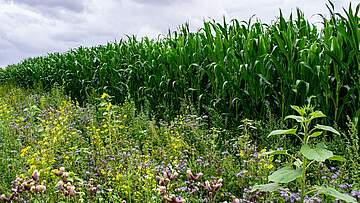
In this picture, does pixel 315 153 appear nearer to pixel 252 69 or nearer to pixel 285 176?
pixel 285 176

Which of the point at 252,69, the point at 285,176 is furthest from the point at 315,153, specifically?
the point at 252,69

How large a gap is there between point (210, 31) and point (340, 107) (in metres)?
3.03

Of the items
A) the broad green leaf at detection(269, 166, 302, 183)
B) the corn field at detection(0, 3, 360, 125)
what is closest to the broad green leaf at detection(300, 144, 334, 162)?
the broad green leaf at detection(269, 166, 302, 183)

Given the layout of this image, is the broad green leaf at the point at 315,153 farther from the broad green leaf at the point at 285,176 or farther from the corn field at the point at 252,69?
the corn field at the point at 252,69

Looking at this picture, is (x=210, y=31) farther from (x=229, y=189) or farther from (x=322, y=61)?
(x=229, y=189)

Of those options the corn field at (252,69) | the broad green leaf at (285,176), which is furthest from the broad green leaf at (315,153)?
the corn field at (252,69)

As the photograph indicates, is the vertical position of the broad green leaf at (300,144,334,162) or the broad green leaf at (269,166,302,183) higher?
the broad green leaf at (300,144,334,162)

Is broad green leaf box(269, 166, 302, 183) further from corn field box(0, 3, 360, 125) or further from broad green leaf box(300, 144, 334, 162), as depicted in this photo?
corn field box(0, 3, 360, 125)

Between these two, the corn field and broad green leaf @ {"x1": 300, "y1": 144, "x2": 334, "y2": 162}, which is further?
the corn field

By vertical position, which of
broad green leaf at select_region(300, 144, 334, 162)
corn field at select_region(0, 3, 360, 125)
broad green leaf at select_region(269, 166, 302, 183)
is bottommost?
broad green leaf at select_region(269, 166, 302, 183)

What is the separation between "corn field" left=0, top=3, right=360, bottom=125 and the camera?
581cm

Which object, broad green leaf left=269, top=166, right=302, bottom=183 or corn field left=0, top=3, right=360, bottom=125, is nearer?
broad green leaf left=269, top=166, right=302, bottom=183

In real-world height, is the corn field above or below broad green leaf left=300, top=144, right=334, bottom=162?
above

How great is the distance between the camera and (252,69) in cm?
652
